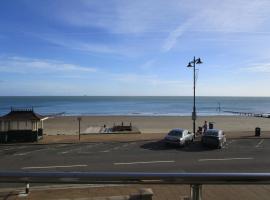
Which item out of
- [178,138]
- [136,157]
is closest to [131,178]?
[136,157]

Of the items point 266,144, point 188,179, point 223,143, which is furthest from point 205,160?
point 188,179

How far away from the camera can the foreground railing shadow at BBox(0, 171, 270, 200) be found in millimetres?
2748

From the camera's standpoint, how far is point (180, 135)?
2911cm

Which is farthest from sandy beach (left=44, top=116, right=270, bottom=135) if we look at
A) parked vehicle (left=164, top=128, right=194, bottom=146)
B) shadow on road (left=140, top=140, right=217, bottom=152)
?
parked vehicle (left=164, top=128, right=194, bottom=146)

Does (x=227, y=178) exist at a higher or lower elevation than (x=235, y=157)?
higher

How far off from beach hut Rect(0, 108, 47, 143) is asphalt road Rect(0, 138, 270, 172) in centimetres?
189

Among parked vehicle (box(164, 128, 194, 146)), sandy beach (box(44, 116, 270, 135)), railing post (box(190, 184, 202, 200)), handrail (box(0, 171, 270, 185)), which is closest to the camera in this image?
handrail (box(0, 171, 270, 185))

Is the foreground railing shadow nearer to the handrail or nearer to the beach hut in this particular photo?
the handrail

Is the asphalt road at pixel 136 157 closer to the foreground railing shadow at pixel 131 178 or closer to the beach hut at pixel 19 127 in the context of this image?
the beach hut at pixel 19 127

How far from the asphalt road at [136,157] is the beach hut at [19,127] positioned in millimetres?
1887

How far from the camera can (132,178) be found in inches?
110

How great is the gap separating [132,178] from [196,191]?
56 cm

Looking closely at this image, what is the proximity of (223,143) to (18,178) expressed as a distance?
1122 inches

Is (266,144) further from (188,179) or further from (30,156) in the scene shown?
(188,179)
